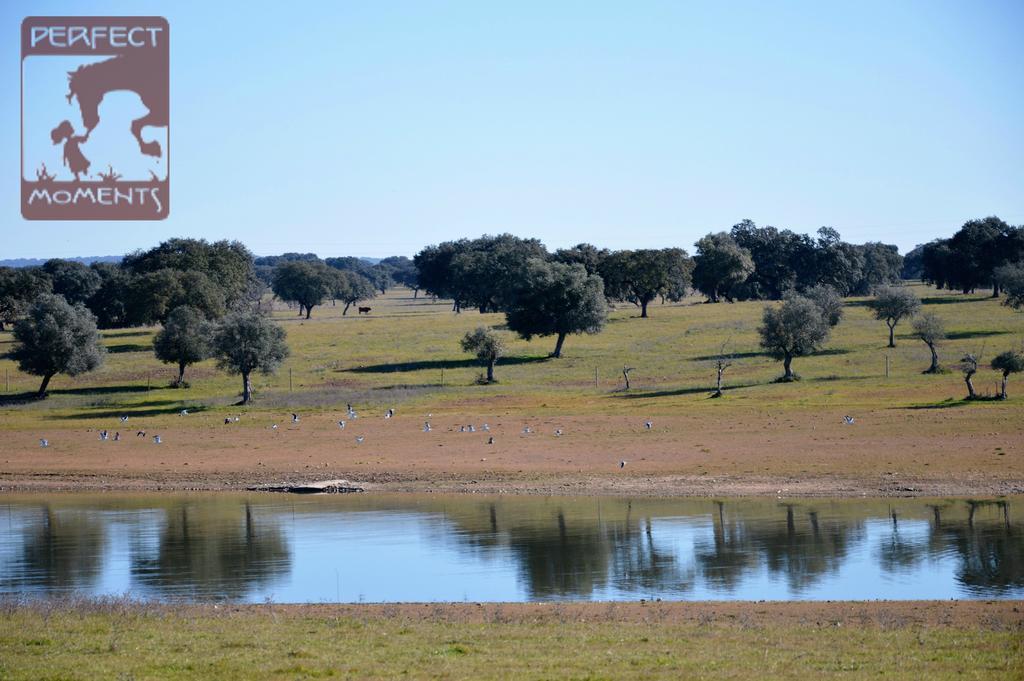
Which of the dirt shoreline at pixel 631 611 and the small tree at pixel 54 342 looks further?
the small tree at pixel 54 342

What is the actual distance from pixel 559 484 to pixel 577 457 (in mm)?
5086

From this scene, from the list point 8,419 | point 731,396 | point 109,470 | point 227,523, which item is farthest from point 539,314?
point 227,523

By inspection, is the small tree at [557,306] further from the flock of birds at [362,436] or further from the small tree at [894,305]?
the flock of birds at [362,436]

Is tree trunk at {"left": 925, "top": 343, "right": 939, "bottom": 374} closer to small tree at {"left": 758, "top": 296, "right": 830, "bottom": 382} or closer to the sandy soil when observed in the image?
small tree at {"left": 758, "top": 296, "right": 830, "bottom": 382}

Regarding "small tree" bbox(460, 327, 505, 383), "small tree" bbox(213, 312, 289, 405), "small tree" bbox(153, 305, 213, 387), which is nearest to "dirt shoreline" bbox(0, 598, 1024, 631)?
"small tree" bbox(213, 312, 289, 405)

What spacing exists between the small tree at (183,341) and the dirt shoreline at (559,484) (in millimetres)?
35016

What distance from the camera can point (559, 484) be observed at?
4131cm

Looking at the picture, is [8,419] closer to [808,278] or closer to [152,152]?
→ [152,152]

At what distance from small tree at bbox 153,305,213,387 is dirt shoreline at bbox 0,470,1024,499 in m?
35.0

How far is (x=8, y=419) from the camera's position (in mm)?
65562

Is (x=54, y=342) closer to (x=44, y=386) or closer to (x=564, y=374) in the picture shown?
(x=44, y=386)

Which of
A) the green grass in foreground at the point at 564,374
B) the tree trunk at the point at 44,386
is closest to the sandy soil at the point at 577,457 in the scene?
the green grass in foreground at the point at 564,374

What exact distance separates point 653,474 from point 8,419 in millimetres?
42449

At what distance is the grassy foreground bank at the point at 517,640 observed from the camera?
666 inches
